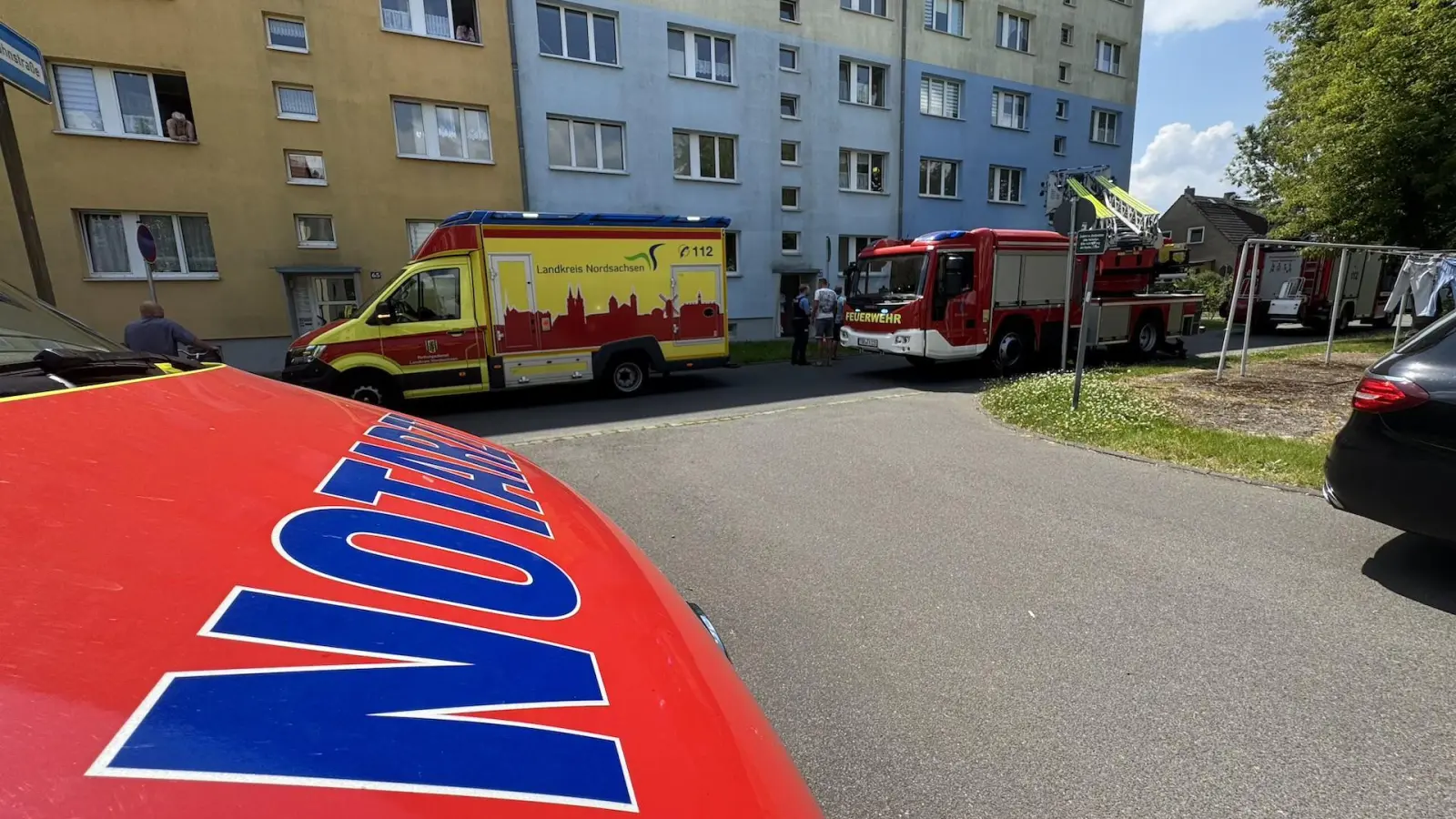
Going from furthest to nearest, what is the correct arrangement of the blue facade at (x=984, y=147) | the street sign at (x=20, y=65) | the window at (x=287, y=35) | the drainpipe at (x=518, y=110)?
the blue facade at (x=984, y=147) → the drainpipe at (x=518, y=110) → the window at (x=287, y=35) → the street sign at (x=20, y=65)

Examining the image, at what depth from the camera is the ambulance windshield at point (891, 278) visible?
11.7 meters

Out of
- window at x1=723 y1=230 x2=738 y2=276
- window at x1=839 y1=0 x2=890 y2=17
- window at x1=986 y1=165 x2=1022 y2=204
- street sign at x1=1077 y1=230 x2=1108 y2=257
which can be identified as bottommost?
street sign at x1=1077 y1=230 x2=1108 y2=257

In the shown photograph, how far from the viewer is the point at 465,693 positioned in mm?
958

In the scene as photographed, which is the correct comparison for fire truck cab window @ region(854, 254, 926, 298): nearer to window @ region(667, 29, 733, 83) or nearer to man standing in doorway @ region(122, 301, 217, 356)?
window @ region(667, 29, 733, 83)

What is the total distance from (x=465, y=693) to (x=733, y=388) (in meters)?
10.7

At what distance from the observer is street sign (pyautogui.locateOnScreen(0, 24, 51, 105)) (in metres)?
5.42

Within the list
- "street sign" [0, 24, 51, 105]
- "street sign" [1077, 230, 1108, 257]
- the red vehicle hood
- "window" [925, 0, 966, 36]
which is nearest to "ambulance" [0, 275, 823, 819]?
the red vehicle hood

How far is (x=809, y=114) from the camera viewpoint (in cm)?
2095

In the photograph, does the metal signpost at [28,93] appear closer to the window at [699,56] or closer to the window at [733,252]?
the window at [699,56]

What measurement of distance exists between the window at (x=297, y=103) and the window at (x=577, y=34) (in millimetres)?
5709

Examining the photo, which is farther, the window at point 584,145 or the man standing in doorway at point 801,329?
the window at point 584,145

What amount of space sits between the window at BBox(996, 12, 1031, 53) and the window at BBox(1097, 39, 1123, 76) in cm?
443

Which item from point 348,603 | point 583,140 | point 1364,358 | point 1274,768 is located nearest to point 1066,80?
point 1364,358

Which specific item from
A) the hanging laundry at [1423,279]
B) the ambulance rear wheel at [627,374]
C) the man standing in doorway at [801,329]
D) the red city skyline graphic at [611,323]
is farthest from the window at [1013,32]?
the ambulance rear wheel at [627,374]
